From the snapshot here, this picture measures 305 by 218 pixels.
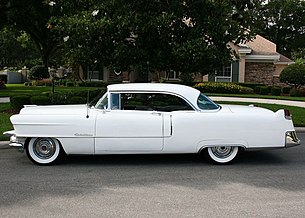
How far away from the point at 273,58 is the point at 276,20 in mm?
25858

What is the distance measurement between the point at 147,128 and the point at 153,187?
1316 mm

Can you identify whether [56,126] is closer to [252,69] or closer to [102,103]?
[102,103]

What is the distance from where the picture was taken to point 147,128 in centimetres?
684

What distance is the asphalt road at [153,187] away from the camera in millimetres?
4820

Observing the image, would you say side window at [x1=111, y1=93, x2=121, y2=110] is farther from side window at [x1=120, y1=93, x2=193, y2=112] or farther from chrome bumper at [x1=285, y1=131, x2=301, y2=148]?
chrome bumper at [x1=285, y1=131, x2=301, y2=148]

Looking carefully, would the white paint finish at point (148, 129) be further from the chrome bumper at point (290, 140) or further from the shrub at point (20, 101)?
the shrub at point (20, 101)

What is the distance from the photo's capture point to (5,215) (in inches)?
181

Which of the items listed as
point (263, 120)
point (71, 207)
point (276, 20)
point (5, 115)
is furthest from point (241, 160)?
point (276, 20)

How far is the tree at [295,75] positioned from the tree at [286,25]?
24496 mm

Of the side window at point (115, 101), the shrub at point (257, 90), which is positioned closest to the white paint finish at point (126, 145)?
the side window at point (115, 101)

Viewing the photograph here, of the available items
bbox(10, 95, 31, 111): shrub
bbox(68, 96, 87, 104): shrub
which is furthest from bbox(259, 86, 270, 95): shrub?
bbox(10, 95, 31, 111): shrub

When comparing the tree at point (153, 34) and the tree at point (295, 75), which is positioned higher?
the tree at point (153, 34)

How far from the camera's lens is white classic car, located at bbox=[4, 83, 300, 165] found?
6.85 m

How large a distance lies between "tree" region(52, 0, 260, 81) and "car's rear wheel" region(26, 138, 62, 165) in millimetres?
4781
